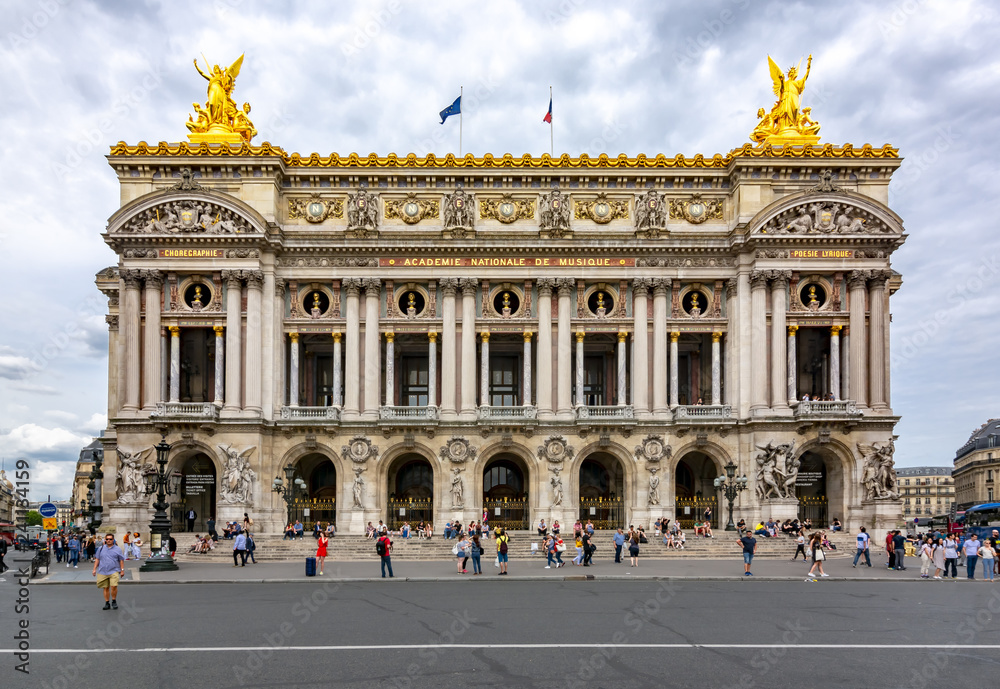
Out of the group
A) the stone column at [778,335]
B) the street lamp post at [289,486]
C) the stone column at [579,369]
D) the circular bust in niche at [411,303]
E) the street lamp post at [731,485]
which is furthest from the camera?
the circular bust in niche at [411,303]

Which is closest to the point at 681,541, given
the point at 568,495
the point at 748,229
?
the point at 568,495

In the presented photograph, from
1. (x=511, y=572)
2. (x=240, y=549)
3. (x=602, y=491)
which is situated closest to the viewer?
(x=511, y=572)

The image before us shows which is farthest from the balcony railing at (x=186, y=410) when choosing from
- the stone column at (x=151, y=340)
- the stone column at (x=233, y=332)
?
→ the stone column at (x=233, y=332)

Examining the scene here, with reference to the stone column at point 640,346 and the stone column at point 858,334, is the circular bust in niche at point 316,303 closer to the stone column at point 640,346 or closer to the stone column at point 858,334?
the stone column at point 640,346

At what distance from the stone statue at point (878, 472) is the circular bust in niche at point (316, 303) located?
33.8m

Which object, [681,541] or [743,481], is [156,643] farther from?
[743,481]

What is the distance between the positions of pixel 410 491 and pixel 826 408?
1048 inches

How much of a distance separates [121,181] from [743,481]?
40.9m

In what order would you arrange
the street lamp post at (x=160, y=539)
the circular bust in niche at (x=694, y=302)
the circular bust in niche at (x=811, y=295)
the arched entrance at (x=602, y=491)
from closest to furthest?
1. the street lamp post at (x=160, y=539)
2. the circular bust in niche at (x=811, y=295)
3. the arched entrance at (x=602, y=491)
4. the circular bust in niche at (x=694, y=302)

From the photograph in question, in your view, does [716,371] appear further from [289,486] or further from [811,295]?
[289,486]

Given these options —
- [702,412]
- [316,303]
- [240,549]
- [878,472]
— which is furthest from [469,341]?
[878,472]

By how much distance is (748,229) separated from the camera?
5528 cm

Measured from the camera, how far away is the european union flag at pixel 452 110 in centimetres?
5631

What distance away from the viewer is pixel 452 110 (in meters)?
56.4
